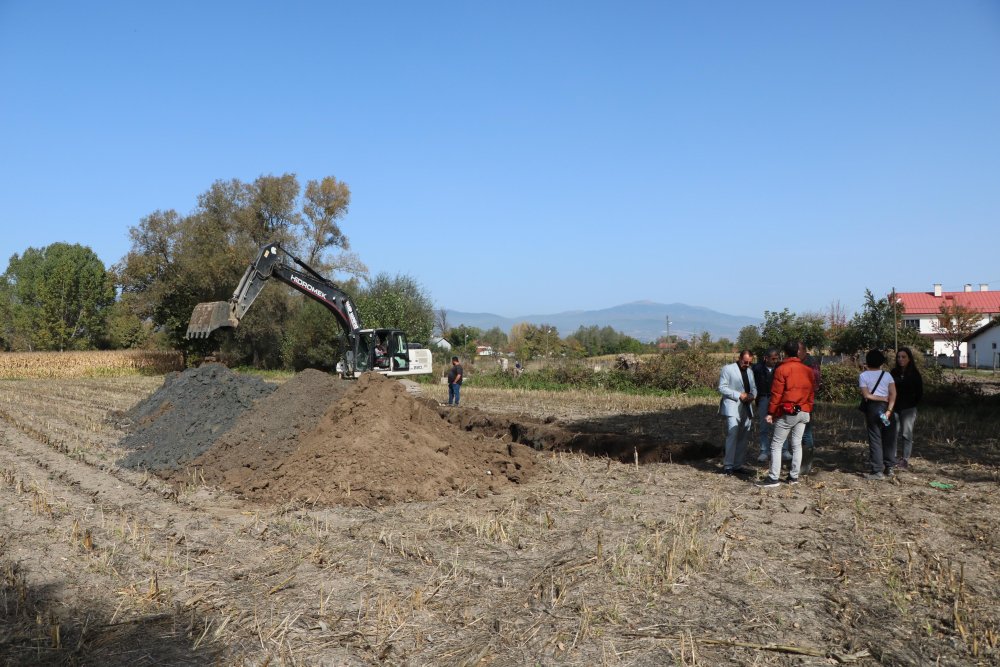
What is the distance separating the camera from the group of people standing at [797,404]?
901 centimetres

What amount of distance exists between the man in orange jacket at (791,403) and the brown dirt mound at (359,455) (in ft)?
10.9

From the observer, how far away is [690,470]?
10562 millimetres

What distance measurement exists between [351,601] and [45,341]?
61.7 meters

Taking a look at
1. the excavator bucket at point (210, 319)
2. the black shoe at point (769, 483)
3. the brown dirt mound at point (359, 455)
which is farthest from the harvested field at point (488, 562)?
the excavator bucket at point (210, 319)

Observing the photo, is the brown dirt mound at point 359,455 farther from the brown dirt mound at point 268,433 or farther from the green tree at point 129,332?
the green tree at point 129,332

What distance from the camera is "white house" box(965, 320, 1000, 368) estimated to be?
2050 inches

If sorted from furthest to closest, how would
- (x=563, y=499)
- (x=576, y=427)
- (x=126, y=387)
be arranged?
(x=126, y=387)
(x=576, y=427)
(x=563, y=499)

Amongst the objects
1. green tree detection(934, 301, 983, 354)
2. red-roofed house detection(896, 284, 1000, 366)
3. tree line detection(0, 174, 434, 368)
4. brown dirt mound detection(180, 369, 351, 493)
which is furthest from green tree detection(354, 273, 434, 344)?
red-roofed house detection(896, 284, 1000, 366)

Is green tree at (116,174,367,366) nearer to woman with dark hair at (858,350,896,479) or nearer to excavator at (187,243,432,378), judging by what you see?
excavator at (187,243,432,378)

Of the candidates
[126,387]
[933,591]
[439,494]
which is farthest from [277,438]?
[126,387]

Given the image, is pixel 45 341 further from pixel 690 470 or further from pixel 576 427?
pixel 690 470

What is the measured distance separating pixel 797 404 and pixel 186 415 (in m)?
10.9

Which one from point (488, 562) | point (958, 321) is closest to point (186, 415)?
point (488, 562)

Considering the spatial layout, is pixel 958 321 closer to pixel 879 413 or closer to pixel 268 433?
pixel 879 413
